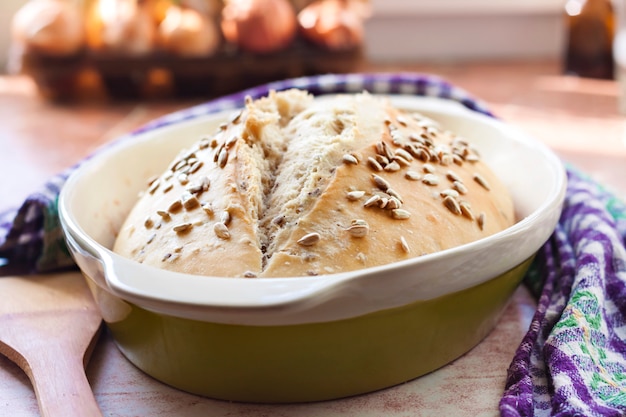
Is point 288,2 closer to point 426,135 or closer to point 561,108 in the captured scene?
point 561,108

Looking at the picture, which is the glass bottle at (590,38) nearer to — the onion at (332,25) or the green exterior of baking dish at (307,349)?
the onion at (332,25)

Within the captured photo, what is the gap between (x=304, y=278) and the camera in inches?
22.0

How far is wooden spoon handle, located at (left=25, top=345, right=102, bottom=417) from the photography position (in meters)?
0.62

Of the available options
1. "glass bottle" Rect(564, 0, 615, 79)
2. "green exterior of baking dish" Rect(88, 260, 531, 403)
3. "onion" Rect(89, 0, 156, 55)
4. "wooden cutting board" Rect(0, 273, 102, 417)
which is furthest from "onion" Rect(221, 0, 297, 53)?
"green exterior of baking dish" Rect(88, 260, 531, 403)

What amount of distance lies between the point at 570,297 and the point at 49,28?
150cm

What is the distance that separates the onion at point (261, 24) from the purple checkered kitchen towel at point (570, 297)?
891 millimetres

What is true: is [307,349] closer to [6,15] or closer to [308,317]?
[308,317]

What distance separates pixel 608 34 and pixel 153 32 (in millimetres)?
1212

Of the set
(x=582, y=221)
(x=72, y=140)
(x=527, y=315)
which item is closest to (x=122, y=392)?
(x=527, y=315)

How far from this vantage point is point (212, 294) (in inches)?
21.6

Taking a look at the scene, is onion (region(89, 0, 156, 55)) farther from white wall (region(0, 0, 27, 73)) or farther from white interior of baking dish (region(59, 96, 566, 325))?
white interior of baking dish (region(59, 96, 566, 325))

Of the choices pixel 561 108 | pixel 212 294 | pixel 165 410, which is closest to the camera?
pixel 212 294

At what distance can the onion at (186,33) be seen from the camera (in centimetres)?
181

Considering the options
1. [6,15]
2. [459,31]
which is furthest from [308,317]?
[6,15]
